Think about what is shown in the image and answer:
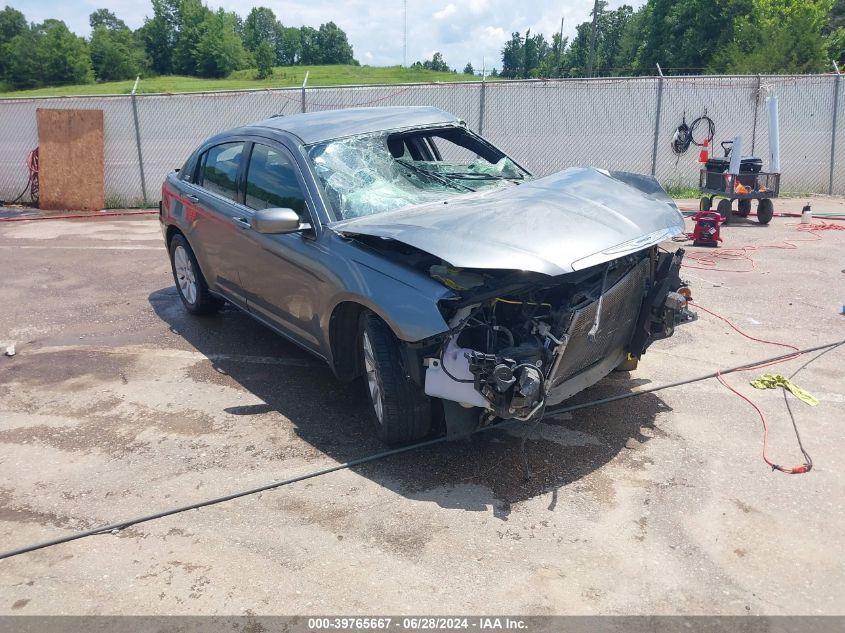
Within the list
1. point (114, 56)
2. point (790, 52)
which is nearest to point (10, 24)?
point (114, 56)

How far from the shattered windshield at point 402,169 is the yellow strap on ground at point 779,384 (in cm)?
218

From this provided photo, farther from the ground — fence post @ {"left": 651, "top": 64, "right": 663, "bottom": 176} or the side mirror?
fence post @ {"left": 651, "top": 64, "right": 663, "bottom": 176}

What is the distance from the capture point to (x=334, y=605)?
3096 millimetres

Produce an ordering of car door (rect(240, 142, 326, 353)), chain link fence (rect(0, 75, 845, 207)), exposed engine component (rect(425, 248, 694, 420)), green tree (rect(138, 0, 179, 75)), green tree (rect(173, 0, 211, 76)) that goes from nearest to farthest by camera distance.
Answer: exposed engine component (rect(425, 248, 694, 420)) → car door (rect(240, 142, 326, 353)) → chain link fence (rect(0, 75, 845, 207)) → green tree (rect(173, 0, 211, 76)) → green tree (rect(138, 0, 179, 75))

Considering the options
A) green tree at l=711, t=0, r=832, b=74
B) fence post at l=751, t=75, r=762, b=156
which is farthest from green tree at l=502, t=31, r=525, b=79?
fence post at l=751, t=75, r=762, b=156

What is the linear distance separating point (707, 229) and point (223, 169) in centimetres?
618

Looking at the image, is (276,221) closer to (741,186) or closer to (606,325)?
(606,325)

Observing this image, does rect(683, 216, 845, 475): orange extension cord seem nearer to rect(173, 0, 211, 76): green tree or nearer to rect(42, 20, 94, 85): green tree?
rect(42, 20, 94, 85): green tree

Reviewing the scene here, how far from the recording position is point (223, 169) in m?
6.09

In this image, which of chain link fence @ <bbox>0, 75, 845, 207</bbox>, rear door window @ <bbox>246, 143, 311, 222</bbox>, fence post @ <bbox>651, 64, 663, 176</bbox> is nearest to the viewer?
rear door window @ <bbox>246, 143, 311, 222</bbox>

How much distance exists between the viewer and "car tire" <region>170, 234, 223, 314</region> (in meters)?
6.76

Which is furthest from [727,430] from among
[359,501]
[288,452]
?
[288,452]

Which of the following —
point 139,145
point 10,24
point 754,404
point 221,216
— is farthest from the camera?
point 10,24

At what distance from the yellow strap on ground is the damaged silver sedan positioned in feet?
2.81
